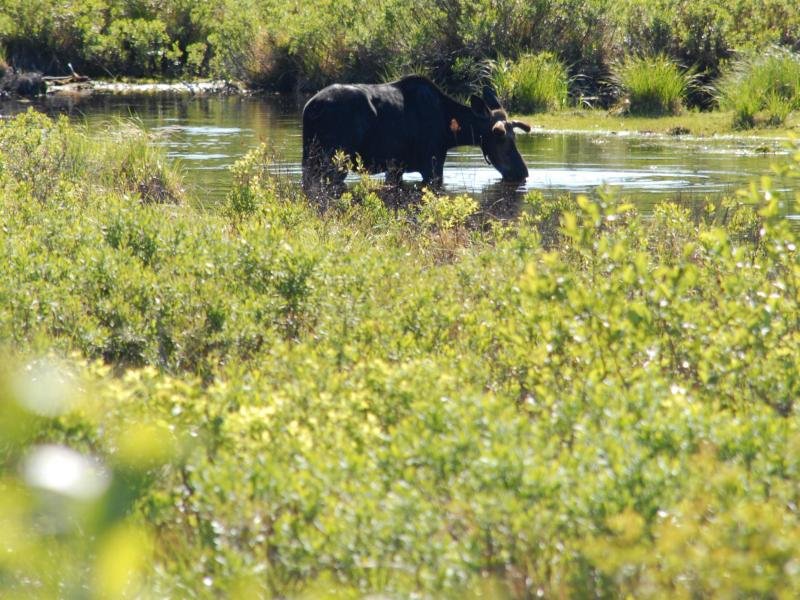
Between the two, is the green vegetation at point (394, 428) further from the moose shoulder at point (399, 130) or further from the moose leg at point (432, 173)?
the moose leg at point (432, 173)

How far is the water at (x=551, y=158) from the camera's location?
49.1 ft

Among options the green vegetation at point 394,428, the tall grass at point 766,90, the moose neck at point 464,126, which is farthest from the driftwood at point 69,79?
the green vegetation at point 394,428

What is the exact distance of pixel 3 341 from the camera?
578cm

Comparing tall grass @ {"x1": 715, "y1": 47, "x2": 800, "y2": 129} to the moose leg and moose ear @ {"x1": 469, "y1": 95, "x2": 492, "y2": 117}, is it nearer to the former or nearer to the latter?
moose ear @ {"x1": 469, "y1": 95, "x2": 492, "y2": 117}

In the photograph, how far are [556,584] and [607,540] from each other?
0.64 feet

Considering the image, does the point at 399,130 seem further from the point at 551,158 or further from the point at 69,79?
the point at 69,79

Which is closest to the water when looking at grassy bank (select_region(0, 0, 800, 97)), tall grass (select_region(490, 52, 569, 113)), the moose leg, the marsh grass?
the moose leg

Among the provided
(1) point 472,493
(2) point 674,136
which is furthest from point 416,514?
(2) point 674,136

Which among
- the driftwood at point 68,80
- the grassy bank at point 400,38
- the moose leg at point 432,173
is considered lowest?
the moose leg at point 432,173

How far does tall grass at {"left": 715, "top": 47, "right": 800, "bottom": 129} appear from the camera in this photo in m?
20.4

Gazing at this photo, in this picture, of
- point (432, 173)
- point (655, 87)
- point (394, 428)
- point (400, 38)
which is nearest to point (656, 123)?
point (655, 87)

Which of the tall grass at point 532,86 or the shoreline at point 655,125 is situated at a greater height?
the tall grass at point 532,86

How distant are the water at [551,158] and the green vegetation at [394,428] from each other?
230 inches

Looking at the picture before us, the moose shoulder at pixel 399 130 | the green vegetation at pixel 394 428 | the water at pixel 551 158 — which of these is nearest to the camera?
the green vegetation at pixel 394 428
